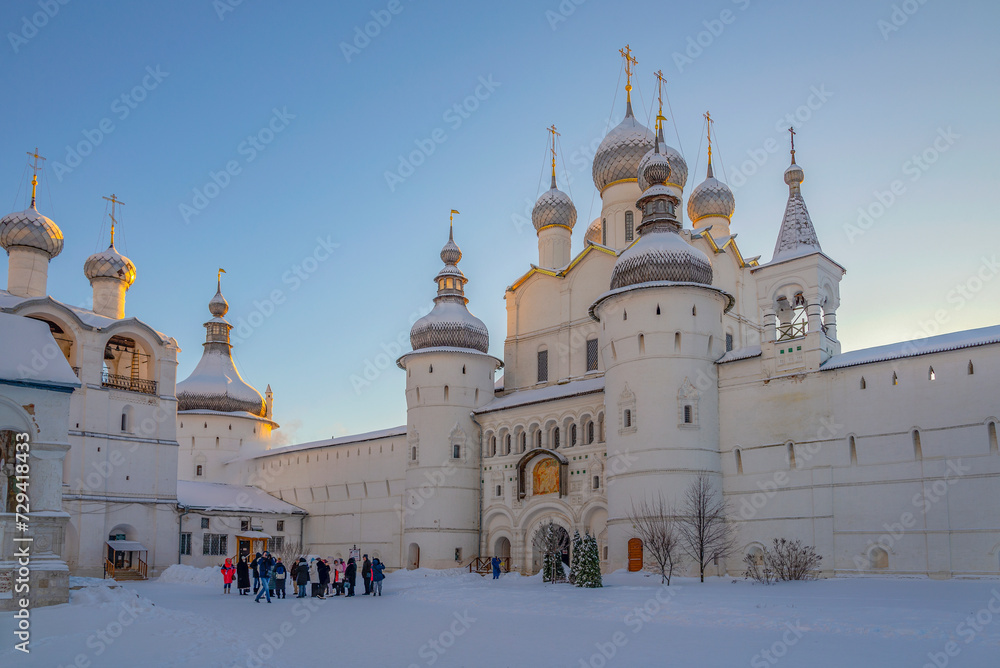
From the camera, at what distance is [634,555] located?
920 inches

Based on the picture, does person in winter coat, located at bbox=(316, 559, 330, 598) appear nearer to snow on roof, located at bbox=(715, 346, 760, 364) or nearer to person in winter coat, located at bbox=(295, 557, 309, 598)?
person in winter coat, located at bbox=(295, 557, 309, 598)

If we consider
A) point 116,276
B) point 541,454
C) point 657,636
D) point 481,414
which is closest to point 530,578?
point 541,454

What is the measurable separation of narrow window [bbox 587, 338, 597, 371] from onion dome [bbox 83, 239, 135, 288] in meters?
17.2

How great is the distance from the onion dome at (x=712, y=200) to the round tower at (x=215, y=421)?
23090 millimetres

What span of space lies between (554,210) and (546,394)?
822 cm

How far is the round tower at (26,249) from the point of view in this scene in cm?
2973

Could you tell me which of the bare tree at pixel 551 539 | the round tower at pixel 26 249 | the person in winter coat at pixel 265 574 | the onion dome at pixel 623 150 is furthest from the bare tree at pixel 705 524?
the round tower at pixel 26 249

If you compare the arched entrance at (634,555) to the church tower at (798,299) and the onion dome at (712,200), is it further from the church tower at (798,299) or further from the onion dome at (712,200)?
the onion dome at (712,200)

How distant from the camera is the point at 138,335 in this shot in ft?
103

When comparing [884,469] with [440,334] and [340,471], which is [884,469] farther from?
[340,471]

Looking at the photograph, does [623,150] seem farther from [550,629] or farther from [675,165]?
[550,629]

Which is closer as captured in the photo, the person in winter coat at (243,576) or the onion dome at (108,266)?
the person in winter coat at (243,576)

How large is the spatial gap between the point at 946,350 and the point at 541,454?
40.2 ft

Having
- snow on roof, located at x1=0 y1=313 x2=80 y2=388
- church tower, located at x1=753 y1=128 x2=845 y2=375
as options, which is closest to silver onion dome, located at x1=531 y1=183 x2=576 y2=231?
church tower, located at x1=753 y1=128 x2=845 y2=375
